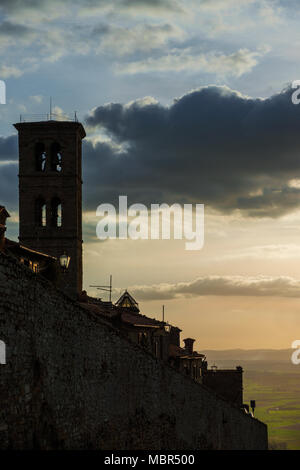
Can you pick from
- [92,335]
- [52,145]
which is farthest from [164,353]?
[92,335]

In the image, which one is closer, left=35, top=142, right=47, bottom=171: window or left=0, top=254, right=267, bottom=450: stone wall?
left=0, top=254, right=267, bottom=450: stone wall

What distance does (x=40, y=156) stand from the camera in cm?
6500

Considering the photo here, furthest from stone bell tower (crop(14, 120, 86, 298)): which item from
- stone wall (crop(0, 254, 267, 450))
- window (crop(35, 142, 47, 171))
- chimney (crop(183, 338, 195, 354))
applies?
stone wall (crop(0, 254, 267, 450))

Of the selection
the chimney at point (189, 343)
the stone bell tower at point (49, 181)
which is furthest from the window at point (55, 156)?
the chimney at point (189, 343)

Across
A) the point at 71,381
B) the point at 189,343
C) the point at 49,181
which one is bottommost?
the point at 71,381

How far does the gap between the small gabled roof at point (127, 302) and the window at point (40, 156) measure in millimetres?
14257

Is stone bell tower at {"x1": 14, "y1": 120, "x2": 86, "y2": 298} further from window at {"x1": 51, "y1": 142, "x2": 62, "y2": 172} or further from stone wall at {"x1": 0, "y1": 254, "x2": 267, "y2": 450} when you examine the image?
stone wall at {"x1": 0, "y1": 254, "x2": 267, "y2": 450}

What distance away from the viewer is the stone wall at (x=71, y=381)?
45.1 feet

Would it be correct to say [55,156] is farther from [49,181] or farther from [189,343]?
[189,343]

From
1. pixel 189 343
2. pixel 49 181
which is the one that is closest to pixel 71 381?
pixel 49 181

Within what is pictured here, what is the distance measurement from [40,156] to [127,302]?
15.9 metres

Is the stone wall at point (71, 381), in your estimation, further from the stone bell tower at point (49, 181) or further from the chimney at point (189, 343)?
the chimney at point (189, 343)

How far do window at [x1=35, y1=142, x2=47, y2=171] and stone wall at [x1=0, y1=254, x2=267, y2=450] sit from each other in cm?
3776

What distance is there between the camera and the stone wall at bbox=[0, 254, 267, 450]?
541 inches
